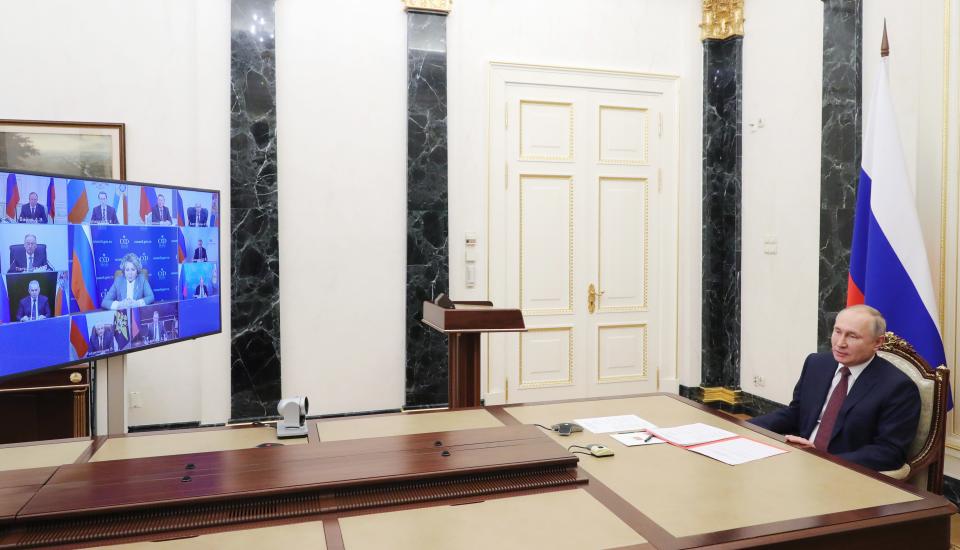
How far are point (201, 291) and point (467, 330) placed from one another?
48.3 inches

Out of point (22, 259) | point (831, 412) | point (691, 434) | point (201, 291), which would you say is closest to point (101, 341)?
point (22, 259)

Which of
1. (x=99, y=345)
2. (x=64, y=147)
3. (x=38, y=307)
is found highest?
(x=64, y=147)

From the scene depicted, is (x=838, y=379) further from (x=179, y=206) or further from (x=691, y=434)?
(x=179, y=206)

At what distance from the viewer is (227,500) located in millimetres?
1636

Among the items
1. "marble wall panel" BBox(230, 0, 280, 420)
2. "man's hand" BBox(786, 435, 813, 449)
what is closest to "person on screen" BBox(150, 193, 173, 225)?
"marble wall panel" BBox(230, 0, 280, 420)

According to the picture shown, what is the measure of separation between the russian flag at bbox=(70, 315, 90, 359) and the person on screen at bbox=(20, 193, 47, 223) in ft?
1.19

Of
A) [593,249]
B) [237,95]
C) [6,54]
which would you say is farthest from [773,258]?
[6,54]

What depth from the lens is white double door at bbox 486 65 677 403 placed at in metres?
5.24

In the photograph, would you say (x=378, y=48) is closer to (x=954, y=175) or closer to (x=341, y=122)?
(x=341, y=122)

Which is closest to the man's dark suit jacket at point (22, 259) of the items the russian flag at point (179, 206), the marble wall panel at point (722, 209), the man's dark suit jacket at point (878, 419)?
the russian flag at point (179, 206)

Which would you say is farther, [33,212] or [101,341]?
[101,341]

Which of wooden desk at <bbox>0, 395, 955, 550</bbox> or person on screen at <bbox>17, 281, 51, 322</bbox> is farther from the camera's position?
person on screen at <bbox>17, 281, 51, 322</bbox>

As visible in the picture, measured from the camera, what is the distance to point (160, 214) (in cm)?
271

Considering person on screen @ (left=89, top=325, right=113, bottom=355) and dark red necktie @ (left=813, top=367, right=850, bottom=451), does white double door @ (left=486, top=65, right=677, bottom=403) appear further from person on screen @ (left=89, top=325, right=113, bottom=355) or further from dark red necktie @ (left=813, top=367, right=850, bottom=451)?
person on screen @ (left=89, top=325, right=113, bottom=355)
